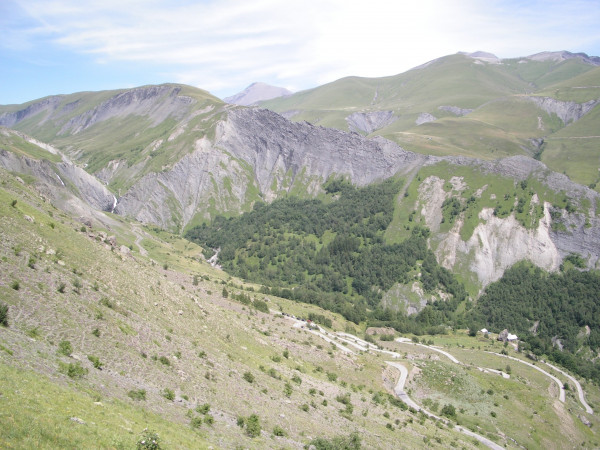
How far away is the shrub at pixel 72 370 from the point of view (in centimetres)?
2268

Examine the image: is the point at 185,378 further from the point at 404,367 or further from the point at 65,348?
the point at 404,367

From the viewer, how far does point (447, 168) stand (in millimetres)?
191125

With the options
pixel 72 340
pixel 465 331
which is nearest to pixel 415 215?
pixel 465 331

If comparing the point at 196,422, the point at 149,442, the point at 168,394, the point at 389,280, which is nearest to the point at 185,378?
the point at 168,394

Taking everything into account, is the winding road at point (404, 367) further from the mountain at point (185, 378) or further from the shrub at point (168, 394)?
the shrub at point (168, 394)

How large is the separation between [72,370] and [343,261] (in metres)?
148

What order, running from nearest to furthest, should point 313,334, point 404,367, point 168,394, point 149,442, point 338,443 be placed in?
1. point 149,442
2. point 168,394
3. point 338,443
4. point 313,334
5. point 404,367

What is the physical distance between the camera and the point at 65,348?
81.4 feet

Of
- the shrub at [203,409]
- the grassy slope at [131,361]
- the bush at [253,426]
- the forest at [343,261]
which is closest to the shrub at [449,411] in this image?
the grassy slope at [131,361]

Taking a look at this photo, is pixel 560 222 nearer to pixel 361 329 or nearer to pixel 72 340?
pixel 361 329

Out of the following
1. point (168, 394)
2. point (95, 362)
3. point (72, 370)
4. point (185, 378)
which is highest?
point (72, 370)

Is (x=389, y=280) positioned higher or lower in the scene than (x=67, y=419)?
lower

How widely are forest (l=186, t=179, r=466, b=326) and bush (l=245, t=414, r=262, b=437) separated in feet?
299

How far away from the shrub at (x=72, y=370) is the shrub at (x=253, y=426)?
10832 mm
